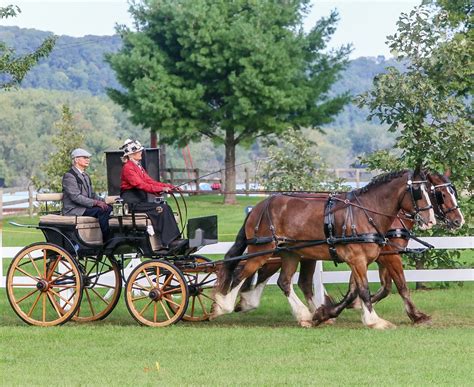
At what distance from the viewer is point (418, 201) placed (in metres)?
12.1

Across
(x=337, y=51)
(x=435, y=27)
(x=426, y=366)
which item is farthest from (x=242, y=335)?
(x=337, y=51)

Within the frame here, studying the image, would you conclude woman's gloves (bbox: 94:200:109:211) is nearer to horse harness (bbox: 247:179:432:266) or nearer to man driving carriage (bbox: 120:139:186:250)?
man driving carriage (bbox: 120:139:186:250)

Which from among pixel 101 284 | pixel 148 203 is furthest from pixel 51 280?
pixel 148 203

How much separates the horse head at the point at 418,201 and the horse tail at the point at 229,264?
6.25ft

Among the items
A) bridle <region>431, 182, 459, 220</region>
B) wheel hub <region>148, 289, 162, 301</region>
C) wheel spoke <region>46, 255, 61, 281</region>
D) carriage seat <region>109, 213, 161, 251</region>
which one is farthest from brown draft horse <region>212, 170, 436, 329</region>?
wheel spoke <region>46, 255, 61, 281</region>

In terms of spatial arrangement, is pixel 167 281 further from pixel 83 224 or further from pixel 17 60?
pixel 17 60

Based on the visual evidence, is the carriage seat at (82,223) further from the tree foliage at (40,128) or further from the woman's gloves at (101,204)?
the tree foliage at (40,128)

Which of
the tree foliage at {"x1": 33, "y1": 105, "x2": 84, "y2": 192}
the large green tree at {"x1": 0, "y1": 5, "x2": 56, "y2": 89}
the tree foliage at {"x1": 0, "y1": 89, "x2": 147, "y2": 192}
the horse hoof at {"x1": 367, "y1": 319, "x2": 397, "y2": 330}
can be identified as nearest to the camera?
the horse hoof at {"x1": 367, "y1": 319, "x2": 397, "y2": 330}

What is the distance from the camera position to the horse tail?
41.3 feet

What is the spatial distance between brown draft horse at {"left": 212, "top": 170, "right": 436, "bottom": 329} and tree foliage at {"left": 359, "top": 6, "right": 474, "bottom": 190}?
3195 mm

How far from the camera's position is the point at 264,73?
41.8 m

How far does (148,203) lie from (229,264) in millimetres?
1144

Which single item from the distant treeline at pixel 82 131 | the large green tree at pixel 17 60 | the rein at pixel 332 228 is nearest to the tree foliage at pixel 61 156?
the large green tree at pixel 17 60

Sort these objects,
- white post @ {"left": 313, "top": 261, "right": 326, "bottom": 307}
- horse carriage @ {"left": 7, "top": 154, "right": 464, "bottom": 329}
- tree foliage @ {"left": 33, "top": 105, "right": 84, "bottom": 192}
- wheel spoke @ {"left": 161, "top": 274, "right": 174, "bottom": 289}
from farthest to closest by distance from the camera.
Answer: tree foliage @ {"left": 33, "top": 105, "right": 84, "bottom": 192}, white post @ {"left": 313, "top": 261, "right": 326, "bottom": 307}, wheel spoke @ {"left": 161, "top": 274, "right": 174, "bottom": 289}, horse carriage @ {"left": 7, "top": 154, "right": 464, "bottom": 329}
